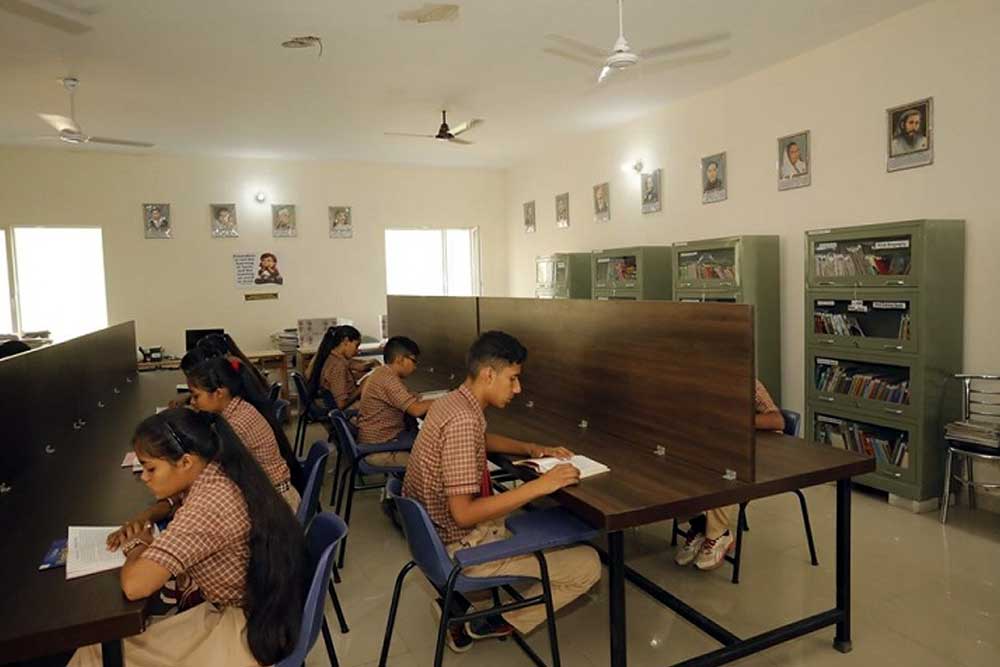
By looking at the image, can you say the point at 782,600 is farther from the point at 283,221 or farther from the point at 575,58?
the point at 283,221

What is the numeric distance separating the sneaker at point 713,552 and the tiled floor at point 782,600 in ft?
0.23

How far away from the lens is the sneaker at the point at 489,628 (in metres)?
2.37

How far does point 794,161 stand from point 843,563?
3.42 meters

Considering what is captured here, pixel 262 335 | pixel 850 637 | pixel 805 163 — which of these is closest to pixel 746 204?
pixel 805 163

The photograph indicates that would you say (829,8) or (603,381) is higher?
(829,8)

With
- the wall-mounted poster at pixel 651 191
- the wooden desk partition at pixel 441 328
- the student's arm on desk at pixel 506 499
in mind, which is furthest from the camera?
the wall-mounted poster at pixel 651 191

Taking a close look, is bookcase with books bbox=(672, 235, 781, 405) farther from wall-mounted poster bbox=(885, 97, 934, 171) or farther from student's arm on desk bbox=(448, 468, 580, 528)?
student's arm on desk bbox=(448, 468, 580, 528)

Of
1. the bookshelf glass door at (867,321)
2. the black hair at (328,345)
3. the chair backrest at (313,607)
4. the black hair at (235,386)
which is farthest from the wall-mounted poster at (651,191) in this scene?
the chair backrest at (313,607)

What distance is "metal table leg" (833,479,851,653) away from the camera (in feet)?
7.69

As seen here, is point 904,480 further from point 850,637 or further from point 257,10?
point 257,10

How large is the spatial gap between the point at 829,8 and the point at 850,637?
358cm

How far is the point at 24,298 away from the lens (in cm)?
704

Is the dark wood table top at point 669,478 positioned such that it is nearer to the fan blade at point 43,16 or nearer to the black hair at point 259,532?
the black hair at point 259,532

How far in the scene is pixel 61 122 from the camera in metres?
5.37
